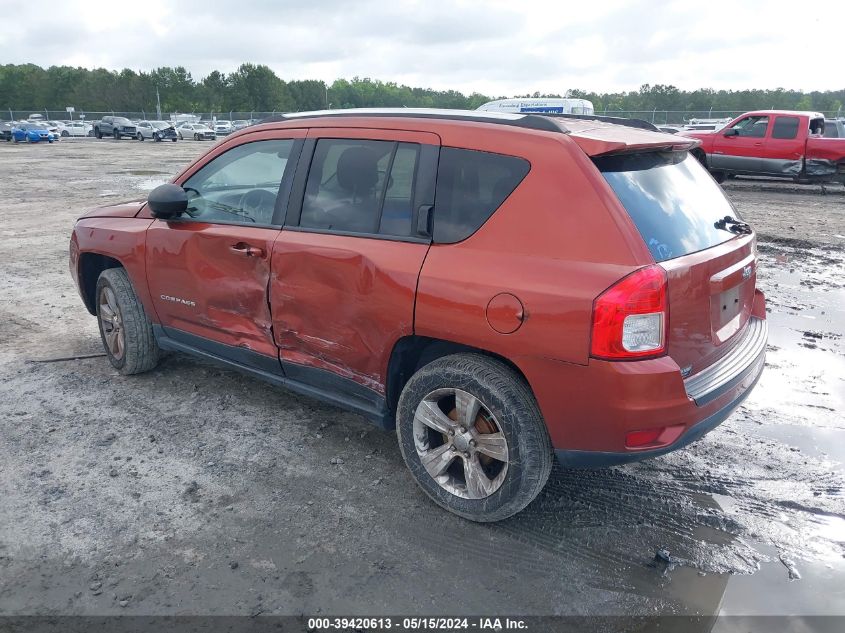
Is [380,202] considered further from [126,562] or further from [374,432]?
[126,562]

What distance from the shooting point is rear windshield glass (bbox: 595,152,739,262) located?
2.77m

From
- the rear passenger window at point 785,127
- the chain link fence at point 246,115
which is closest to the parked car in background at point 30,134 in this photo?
the chain link fence at point 246,115

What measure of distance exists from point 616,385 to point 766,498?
140cm

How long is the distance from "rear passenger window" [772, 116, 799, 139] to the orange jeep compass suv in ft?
46.6

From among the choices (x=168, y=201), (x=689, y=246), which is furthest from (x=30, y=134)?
(x=689, y=246)

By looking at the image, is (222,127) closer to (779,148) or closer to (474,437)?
(779,148)

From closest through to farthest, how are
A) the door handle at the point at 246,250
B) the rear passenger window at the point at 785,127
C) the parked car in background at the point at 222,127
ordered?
the door handle at the point at 246,250 < the rear passenger window at the point at 785,127 < the parked car in background at the point at 222,127

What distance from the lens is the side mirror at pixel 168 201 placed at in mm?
3984

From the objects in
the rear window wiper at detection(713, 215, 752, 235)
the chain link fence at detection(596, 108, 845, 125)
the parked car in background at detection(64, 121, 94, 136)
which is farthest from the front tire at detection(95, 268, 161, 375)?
the parked car in background at detection(64, 121, 94, 136)

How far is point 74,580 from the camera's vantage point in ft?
9.00

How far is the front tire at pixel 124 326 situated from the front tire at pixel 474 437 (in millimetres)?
2306

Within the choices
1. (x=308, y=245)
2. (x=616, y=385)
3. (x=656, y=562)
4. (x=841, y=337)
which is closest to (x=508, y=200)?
(x=616, y=385)

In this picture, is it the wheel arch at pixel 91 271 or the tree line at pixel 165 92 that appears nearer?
the wheel arch at pixel 91 271

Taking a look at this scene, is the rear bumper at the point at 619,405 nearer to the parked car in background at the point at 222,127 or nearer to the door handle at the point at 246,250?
the door handle at the point at 246,250
